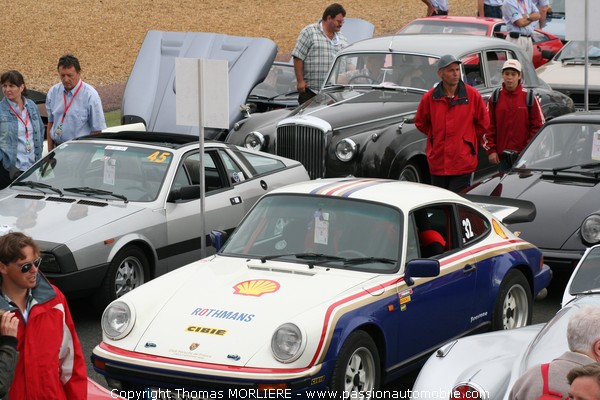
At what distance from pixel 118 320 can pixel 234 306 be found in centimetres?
78

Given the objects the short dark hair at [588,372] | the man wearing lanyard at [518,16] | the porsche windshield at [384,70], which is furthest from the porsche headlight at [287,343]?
the man wearing lanyard at [518,16]

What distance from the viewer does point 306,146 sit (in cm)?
1277

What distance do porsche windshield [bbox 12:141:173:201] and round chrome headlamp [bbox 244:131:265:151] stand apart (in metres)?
2.57

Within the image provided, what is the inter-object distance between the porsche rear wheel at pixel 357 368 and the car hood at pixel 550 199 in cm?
337

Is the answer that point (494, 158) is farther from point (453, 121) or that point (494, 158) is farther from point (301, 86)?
point (301, 86)

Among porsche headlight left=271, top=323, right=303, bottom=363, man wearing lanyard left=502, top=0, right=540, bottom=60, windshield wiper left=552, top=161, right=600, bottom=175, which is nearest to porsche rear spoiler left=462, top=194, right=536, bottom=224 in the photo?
windshield wiper left=552, top=161, right=600, bottom=175

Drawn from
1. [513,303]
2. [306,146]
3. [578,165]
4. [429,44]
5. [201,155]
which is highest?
[429,44]

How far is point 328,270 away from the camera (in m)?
7.84

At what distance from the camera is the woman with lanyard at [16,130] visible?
1185 centimetres

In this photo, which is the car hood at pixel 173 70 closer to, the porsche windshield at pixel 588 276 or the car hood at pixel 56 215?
the car hood at pixel 56 215

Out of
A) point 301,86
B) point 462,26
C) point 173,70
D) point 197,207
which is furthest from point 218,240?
point 462,26

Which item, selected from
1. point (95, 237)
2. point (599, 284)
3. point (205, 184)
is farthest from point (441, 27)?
point (599, 284)

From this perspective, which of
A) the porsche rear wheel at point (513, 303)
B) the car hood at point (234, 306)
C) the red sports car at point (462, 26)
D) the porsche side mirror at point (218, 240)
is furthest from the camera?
the red sports car at point (462, 26)

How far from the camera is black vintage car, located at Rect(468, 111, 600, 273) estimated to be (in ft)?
33.3
